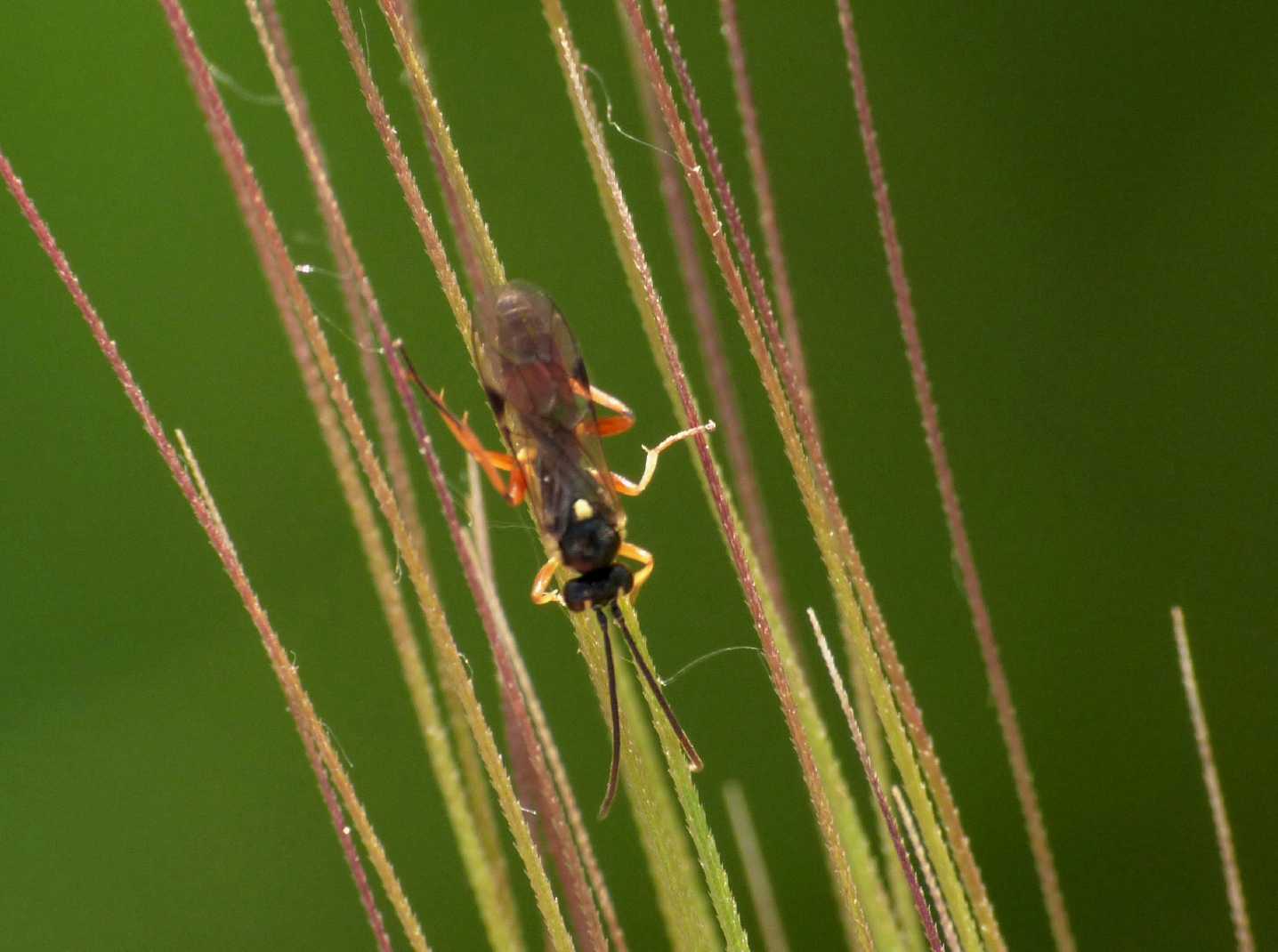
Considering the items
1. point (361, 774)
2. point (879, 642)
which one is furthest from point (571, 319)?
point (879, 642)

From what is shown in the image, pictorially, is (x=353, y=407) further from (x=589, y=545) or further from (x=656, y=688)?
(x=589, y=545)

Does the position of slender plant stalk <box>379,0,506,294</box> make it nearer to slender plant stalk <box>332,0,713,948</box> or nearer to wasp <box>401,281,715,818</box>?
slender plant stalk <box>332,0,713,948</box>

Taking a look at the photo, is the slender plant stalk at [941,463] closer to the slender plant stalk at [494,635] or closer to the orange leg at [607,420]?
the slender plant stalk at [494,635]

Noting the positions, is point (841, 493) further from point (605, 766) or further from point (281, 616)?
point (281, 616)

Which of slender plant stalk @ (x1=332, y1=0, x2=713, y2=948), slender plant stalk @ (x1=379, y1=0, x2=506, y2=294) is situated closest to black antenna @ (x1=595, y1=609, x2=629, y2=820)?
slender plant stalk @ (x1=332, y1=0, x2=713, y2=948)

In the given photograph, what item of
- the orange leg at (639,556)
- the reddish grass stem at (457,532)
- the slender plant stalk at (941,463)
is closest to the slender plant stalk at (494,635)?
the reddish grass stem at (457,532)
